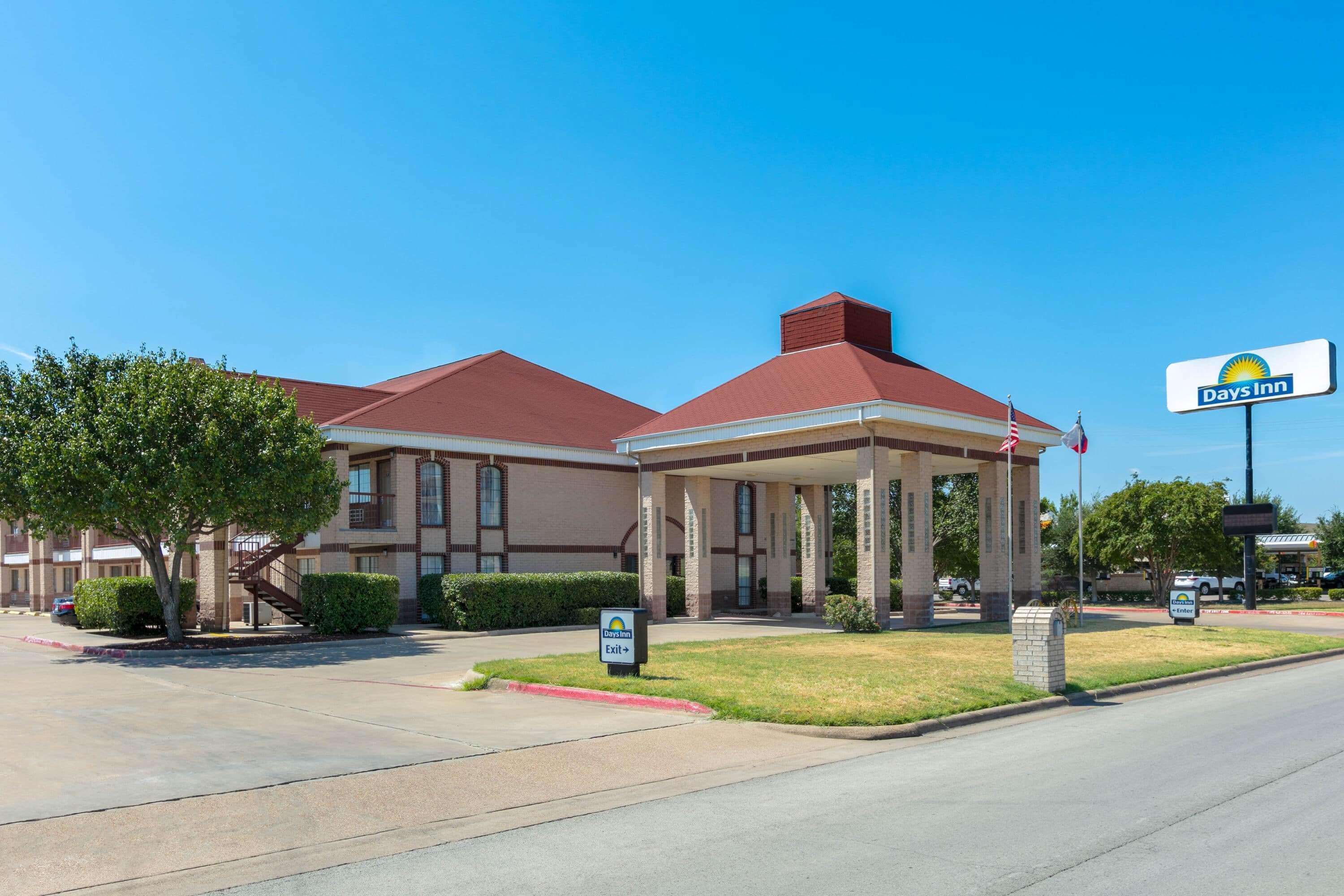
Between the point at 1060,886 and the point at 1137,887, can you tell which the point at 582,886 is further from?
the point at 1137,887

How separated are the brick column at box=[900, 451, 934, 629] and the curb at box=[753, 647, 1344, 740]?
33.8 ft

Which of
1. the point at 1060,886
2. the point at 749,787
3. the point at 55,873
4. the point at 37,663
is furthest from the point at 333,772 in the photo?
the point at 37,663

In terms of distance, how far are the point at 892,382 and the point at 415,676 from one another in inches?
715

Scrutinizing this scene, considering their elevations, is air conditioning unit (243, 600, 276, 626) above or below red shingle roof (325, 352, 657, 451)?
below

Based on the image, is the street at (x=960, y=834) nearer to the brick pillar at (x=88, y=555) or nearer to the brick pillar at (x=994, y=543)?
the brick pillar at (x=994, y=543)

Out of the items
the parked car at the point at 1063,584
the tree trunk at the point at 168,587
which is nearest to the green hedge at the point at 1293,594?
the parked car at the point at 1063,584

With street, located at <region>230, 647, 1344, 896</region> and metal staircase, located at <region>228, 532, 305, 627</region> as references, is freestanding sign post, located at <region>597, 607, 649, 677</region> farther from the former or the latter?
metal staircase, located at <region>228, 532, 305, 627</region>

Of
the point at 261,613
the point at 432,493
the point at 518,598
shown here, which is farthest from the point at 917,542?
the point at 261,613

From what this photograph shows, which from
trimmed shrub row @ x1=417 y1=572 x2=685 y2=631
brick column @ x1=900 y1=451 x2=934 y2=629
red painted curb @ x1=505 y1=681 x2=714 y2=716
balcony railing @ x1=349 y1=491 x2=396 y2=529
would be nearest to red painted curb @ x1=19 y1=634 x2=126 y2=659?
balcony railing @ x1=349 y1=491 x2=396 y2=529

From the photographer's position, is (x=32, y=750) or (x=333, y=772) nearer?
(x=333, y=772)

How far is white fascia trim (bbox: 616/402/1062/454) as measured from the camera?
29.5 metres

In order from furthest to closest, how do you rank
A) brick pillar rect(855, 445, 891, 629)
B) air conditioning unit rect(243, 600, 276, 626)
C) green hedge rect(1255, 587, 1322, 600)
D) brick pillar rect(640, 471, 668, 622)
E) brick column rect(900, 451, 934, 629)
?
1. green hedge rect(1255, 587, 1322, 600)
2. air conditioning unit rect(243, 600, 276, 626)
3. brick pillar rect(640, 471, 668, 622)
4. brick column rect(900, 451, 934, 629)
5. brick pillar rect(855, 445, 891, 629)

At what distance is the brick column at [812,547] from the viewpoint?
41.7 m

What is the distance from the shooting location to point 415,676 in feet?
64.4
